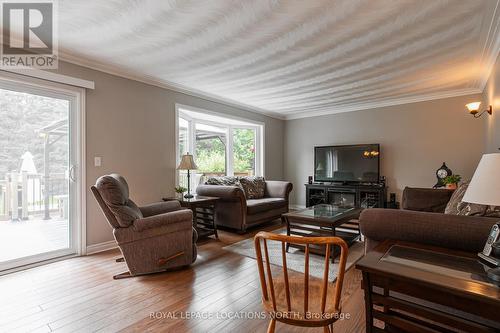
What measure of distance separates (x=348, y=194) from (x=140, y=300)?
14.2ft

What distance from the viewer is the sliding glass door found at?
102 inches

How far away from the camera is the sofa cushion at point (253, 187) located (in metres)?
4.67

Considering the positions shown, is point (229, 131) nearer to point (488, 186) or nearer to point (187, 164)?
point (187, 164)

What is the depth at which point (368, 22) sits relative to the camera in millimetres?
2227

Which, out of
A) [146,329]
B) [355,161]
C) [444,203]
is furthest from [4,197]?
[355,161]

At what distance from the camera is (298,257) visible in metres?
2.94

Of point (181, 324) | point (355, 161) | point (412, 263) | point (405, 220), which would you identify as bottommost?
point (181, 324)

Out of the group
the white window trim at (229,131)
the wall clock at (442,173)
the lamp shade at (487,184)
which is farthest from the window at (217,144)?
the lamp shade at (487,184)

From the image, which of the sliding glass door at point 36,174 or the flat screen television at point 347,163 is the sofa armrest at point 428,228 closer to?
the sliding glass door at point 36,174

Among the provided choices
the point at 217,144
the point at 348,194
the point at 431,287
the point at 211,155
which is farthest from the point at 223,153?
the point at 431,287

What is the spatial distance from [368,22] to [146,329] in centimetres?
296

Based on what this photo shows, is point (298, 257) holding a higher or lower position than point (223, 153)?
lower

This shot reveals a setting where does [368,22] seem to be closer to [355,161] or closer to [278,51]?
[278,51]

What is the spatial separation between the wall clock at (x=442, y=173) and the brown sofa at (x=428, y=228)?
308 cm
